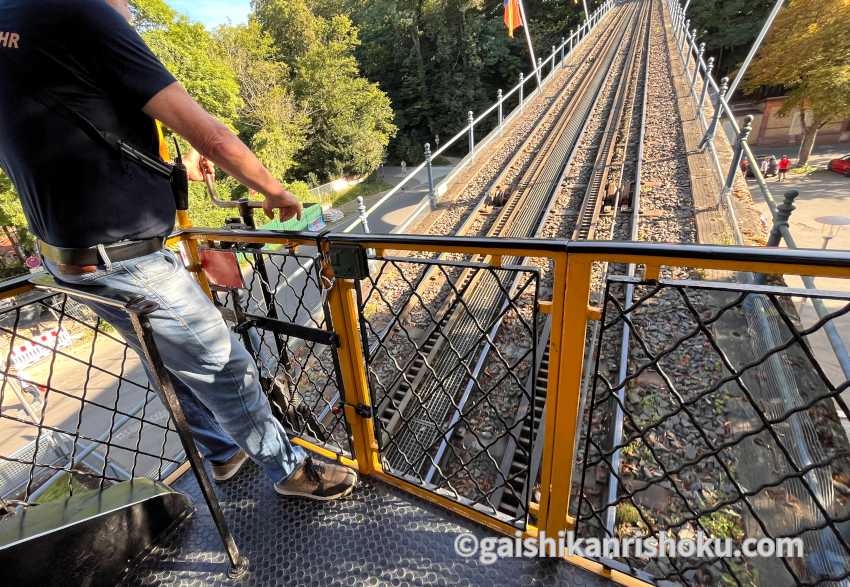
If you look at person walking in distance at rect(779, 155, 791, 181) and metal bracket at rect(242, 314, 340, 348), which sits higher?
metal bracket at rect(242, 314, 340, 348)

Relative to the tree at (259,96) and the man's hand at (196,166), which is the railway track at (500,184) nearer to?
the man's hand at (196,166)

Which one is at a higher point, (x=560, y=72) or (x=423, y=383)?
(x=560, y=72)

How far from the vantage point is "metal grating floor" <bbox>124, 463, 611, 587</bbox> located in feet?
4.90

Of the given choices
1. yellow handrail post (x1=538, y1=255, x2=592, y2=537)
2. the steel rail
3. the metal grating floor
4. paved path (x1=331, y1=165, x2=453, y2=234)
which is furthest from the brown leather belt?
paved path (x1=331, y1=165, x2=453, y2=234)

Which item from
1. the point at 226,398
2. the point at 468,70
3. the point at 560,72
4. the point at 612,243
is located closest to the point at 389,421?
the point at 226,398

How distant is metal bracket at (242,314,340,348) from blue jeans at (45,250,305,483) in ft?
0.78

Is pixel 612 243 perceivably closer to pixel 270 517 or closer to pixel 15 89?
pixel 15 89

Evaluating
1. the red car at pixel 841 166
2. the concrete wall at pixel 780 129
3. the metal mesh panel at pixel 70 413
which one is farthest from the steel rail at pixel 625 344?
the concrete wall at pixel 780 129


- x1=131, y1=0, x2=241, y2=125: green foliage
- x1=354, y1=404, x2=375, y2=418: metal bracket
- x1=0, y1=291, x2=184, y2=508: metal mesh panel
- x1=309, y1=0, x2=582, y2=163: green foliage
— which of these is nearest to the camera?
x1=354, y1=404, x2=375, y2=418: metal bracket

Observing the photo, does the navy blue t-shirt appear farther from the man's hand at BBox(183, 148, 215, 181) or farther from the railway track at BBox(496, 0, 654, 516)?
the railway track at BBox(496, 0, 654, 516)

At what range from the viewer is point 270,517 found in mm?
1762

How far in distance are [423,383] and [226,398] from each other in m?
2.62

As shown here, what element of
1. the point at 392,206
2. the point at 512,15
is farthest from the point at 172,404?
the point at 392,206

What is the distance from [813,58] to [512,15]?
44.0 ft
